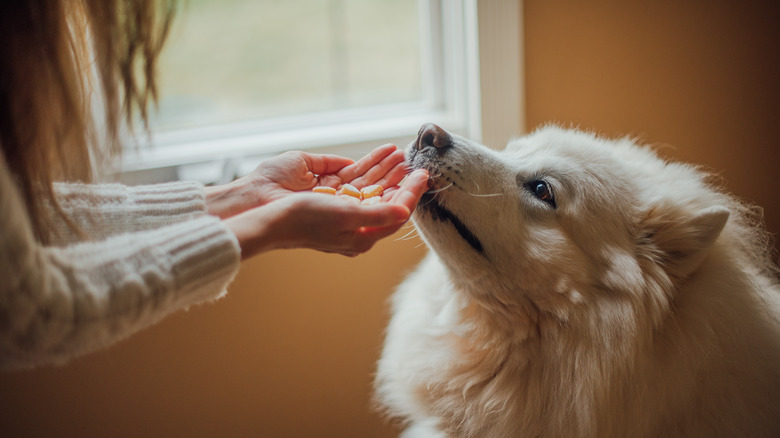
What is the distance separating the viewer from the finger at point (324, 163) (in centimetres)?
125

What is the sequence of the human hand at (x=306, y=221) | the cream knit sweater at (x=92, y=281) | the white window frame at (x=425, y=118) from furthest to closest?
1. the white window frame at (x=425, y=118)
2. the human hand at (x=306, y=221)
3. the cream knit sweater at (x=92, y=281)

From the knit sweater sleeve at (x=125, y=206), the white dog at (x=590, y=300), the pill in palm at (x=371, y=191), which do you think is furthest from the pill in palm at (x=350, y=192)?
the knit sweater sleeve at (x=125, y=206)

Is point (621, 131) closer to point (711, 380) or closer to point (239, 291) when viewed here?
point (711, 380)

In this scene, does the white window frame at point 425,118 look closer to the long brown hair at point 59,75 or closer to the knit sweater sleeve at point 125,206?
the knit sweater sleeve at point 125,206

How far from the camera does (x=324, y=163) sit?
1269mm

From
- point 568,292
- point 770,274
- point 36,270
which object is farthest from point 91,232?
point 770,274

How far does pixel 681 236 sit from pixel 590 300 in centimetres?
20

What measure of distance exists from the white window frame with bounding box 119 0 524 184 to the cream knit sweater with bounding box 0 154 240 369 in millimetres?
714

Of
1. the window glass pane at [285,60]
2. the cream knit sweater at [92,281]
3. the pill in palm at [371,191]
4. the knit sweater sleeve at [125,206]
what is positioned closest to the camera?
the cream knit sweater at [92,281]

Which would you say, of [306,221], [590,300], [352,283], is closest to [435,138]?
[306,221]

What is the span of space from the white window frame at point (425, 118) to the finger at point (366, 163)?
0.41m

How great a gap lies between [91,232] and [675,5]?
166cm

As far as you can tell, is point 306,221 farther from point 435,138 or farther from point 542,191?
point 542,191

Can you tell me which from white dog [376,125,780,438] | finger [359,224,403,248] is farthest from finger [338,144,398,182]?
finger [359,224,403,248]
